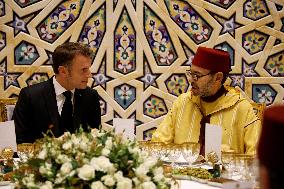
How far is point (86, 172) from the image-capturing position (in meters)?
1.46

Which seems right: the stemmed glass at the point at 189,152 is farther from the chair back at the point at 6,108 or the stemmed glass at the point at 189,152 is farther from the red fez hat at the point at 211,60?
the chair back at the point at 6,108

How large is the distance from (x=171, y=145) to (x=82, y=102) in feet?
3.78

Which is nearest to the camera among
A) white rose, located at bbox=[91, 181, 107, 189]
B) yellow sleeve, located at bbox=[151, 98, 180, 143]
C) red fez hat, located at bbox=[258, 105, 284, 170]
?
red fez hat, located at bbox=[258, 105, 284, 170]

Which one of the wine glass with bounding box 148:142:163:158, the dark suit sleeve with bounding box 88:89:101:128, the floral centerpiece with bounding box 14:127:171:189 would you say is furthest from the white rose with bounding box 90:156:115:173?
the dark suit sleeve with bounding box 88:89:101:128

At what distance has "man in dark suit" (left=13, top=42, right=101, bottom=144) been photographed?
3.32 meters

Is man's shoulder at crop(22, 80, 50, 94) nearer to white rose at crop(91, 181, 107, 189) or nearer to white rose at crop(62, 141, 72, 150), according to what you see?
white rose at crop(62, 141, 72, 150)

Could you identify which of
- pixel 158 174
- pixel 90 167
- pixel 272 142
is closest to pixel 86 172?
pixel 90 167

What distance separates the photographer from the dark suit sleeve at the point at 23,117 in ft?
10.7

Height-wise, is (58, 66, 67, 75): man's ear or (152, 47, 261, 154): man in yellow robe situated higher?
(58, 66, 67, 75): man's ear

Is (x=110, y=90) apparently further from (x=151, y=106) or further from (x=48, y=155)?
(x=48, y=155)

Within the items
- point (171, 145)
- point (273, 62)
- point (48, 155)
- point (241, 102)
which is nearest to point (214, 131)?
point (171, 145)

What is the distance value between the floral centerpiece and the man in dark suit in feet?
5.46

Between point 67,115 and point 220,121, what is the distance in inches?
41.0

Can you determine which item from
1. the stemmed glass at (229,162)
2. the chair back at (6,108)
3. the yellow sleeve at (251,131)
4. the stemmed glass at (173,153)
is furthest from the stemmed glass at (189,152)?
the chair back at (6,108)
